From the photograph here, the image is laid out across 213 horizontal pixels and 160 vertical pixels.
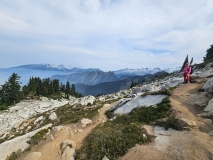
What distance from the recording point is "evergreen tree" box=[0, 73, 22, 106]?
67312mm

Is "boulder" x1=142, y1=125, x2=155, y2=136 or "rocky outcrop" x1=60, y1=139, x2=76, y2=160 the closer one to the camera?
"rocky outcrop" x1=60, y1=139, x2=76, y2=160

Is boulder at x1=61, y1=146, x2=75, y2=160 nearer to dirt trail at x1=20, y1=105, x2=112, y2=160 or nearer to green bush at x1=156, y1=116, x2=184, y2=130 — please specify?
dirt trail at x1=20, y1=105, x2=112, y2=160

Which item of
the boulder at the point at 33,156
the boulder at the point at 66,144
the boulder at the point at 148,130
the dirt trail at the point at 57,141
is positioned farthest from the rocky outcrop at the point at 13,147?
the boulder at the point at 148,130

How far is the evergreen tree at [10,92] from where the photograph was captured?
→ 2650 inches

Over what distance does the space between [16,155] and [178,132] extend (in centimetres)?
1221

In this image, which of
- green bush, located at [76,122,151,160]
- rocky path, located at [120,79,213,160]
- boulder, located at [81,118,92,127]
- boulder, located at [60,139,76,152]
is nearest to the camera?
rocky path, located at [120,79,213,160]

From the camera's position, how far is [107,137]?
36.5 feet

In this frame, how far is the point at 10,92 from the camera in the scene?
67.7 m

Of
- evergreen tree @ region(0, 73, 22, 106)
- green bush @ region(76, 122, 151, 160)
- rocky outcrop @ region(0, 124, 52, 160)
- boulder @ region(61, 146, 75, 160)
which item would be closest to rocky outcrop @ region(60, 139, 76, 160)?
boulder @ region(61, 146, 75, 160)

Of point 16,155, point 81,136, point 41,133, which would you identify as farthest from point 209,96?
point 16,155

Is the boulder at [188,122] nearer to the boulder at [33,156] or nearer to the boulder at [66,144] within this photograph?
the boulder at [66,144]

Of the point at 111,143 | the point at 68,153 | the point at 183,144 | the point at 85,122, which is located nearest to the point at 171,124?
the point at 183,144

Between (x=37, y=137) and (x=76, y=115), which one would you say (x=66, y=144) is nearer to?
(x=37, y=137)

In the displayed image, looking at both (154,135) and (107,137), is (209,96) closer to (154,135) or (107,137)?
(154,135)
